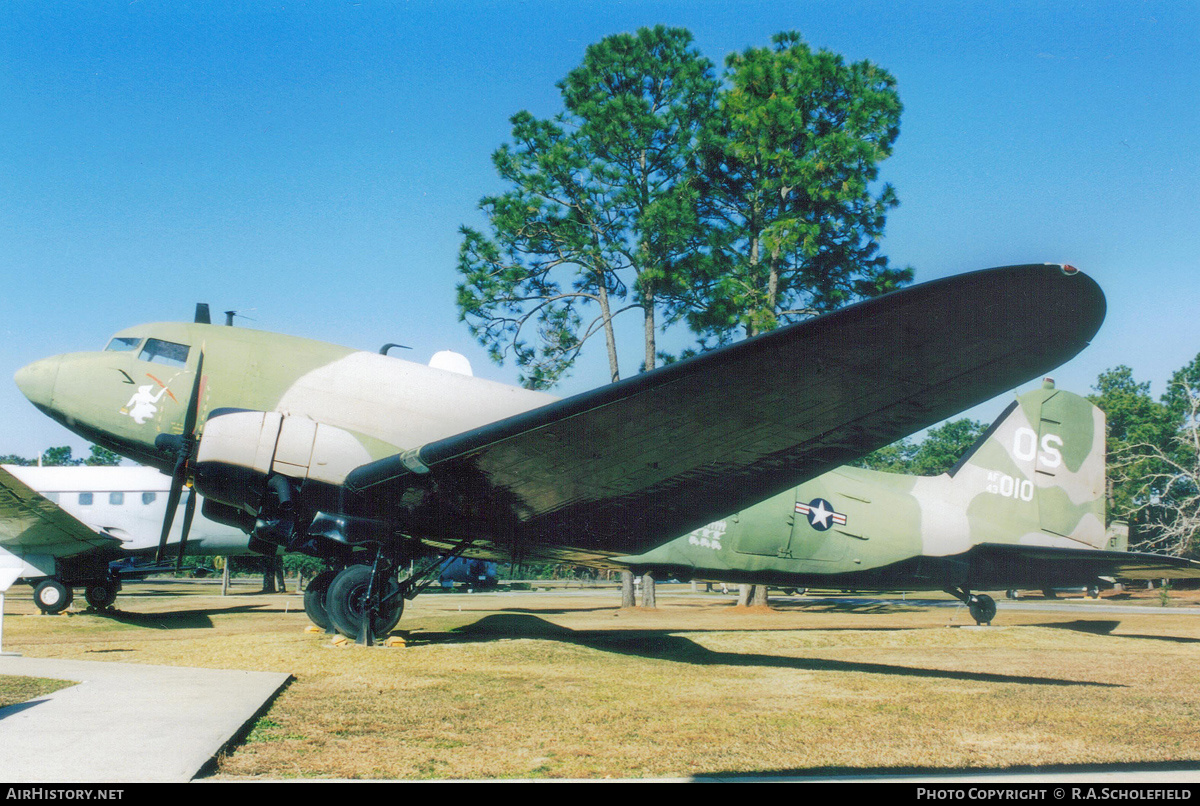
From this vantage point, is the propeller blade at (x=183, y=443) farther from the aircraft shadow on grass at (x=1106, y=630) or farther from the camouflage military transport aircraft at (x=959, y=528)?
the aircraft shadow on grass at (x=1106, y=630)

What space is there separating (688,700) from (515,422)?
2.81m

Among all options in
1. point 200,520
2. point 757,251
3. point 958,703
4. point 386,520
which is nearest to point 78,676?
point 386,520

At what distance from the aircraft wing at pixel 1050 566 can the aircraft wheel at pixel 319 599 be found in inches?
408

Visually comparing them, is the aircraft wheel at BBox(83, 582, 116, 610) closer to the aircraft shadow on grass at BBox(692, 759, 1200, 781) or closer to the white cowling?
the white cowling

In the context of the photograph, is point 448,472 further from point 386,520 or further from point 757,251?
point 757,251

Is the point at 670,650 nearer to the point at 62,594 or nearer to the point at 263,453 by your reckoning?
the point at 263,453

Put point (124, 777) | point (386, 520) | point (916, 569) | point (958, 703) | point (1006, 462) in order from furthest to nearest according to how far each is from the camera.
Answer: point (1006, 462)
point (916, 569)
point (386, 520)
point (958, 703)
point (124, 777)

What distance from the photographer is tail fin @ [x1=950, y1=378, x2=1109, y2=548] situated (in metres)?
13.8

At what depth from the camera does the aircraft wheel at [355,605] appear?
9.61 metres

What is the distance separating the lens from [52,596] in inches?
659

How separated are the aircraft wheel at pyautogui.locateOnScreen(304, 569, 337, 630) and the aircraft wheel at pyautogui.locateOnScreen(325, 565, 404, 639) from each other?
1.58 metres

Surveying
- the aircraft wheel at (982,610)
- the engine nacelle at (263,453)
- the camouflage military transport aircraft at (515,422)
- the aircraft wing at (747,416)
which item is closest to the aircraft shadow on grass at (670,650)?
the camouflage military transport aircraft at (515,422)

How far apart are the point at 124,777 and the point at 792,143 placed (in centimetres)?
2261

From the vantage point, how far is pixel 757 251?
920 inches
